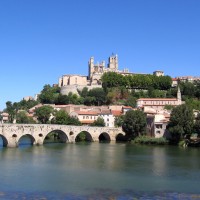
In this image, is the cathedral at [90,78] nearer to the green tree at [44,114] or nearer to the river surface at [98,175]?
the green tree at [44,114]

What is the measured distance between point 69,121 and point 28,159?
34110mm

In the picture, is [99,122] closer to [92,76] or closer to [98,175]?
[92,76]

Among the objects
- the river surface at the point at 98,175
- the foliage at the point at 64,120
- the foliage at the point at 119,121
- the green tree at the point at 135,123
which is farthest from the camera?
the foliage at the point at 64,120

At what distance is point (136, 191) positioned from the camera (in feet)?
91.1

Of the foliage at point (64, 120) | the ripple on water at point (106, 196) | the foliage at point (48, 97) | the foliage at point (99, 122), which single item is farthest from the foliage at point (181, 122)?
the foliage at point (48, 97)

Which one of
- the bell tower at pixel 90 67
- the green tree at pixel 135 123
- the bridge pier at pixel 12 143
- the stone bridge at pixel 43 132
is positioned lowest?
the bridge pier at pixel 12 143

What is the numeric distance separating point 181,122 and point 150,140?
652cm

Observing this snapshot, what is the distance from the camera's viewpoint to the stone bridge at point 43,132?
184 feet

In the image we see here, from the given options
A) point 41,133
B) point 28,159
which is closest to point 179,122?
point 41,133

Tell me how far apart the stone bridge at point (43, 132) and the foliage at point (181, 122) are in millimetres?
13490

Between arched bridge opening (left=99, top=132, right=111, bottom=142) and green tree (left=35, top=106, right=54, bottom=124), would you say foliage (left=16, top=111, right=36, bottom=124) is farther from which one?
arched bridge opening (left=99, top=132, right=111, bottom=142)

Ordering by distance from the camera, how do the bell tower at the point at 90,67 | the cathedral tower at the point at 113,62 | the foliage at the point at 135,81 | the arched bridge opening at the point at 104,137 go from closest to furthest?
the arched bridge opening at the point at 104,137 → the foliage at the point at 135,81 → the bell tower at the point at 90,67 → the cathedral tower at the point at 113,62

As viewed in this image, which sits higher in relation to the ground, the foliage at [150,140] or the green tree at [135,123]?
the green tree at [135,123]

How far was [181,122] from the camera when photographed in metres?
60.7
